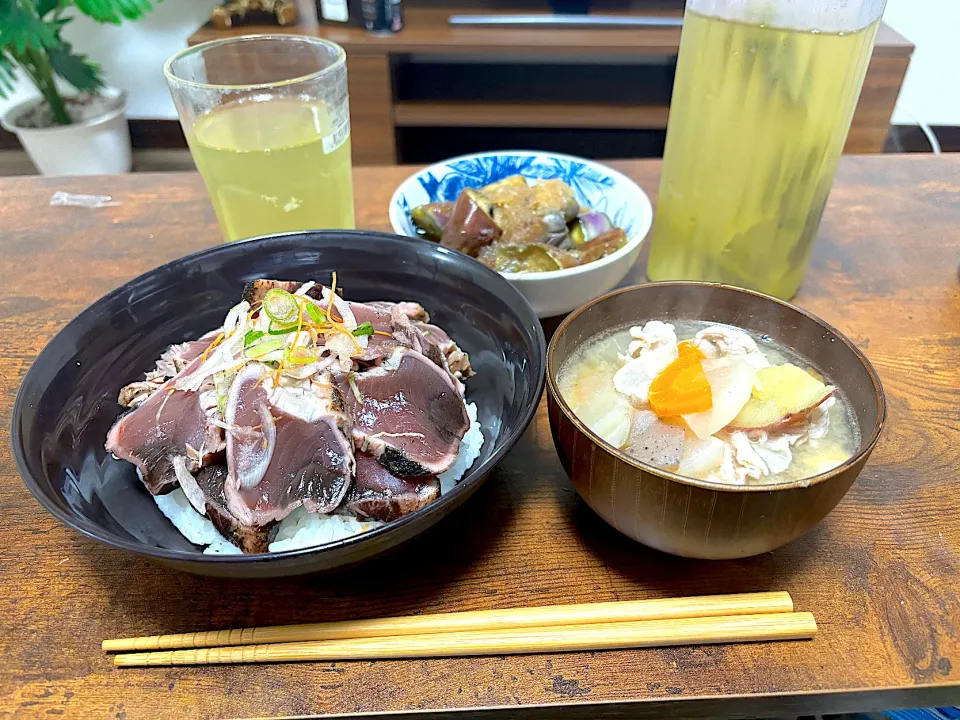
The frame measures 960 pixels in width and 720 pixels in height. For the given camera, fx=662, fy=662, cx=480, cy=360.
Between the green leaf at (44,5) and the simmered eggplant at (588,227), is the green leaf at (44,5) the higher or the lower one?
the higher one

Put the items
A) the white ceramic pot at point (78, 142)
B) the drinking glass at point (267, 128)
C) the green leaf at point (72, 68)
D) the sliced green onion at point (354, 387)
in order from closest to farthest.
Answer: the sliced green onion at point (354, 387), the drinking glass at point (267, 128), the green leaf at point (72, 68), the white ceramic pot at point (78, 142)

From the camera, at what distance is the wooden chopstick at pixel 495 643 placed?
2.72ft

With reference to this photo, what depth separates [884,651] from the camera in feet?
2.71

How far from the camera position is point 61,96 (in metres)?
3.74

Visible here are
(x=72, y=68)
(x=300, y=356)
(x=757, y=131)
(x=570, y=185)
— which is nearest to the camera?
(x=300, y=356)

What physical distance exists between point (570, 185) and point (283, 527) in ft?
3.33

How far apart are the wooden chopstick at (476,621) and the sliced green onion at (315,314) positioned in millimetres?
455

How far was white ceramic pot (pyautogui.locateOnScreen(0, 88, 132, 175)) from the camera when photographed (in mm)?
3619

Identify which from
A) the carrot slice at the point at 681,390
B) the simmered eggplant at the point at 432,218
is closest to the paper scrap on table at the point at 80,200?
the simmered eggplant at the point at 432,218

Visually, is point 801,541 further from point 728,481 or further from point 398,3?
point 398,3

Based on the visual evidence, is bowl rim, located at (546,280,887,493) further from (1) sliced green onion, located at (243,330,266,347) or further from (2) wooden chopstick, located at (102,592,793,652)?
(1) sliced green onion, located at (243,330,266,347)

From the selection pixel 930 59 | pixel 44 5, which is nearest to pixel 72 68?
pixel 44 5

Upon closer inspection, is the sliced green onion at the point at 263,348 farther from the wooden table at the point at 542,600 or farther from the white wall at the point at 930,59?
the white wall at the point at 930,59

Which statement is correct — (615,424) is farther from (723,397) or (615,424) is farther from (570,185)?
(570,185)
